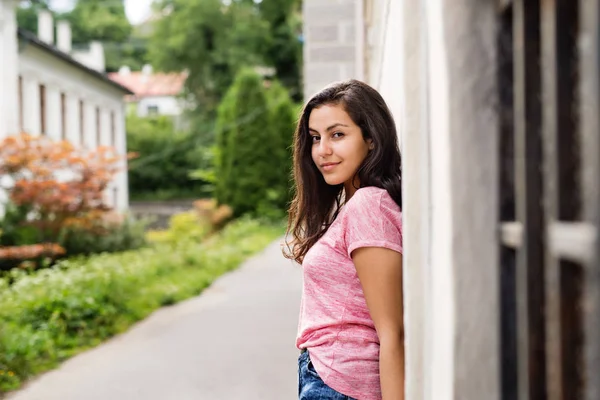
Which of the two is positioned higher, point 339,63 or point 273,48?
point 273,48

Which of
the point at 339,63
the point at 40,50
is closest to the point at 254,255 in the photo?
the point at 40,50

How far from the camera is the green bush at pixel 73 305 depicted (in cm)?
674

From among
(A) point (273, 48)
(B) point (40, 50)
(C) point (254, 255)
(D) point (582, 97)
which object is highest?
(A) point (273, 48)

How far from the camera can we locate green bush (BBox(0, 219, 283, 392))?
22.1ft

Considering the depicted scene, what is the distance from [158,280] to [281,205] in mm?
16804

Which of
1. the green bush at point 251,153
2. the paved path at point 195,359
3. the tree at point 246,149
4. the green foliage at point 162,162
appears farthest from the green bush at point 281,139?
the paved path at point 195,359

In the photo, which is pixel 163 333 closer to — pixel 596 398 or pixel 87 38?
pixel 596 398

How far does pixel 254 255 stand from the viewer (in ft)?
59.9

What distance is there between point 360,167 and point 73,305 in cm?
693

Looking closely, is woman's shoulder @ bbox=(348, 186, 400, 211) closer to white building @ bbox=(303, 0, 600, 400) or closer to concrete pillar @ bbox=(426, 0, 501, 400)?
white building @ bbox=(303, 0, 600, 400)

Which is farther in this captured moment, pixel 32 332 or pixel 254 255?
pixel 254 255

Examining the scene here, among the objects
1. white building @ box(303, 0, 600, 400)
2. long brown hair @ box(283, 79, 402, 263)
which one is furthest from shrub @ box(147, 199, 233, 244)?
white building @ box(303, 0, 600, 400)

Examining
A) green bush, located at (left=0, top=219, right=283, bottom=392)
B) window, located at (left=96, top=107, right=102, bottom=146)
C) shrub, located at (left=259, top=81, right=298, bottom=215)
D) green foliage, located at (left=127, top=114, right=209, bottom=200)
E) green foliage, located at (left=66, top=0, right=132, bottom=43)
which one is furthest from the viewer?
green foliage, located at (left=66, top=0, right=132, bottom=43)

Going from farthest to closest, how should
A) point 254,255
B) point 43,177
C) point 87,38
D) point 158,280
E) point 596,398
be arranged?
point 87,38 → point 254,255 → point 43,177 → point 158,280 → point 596,398
